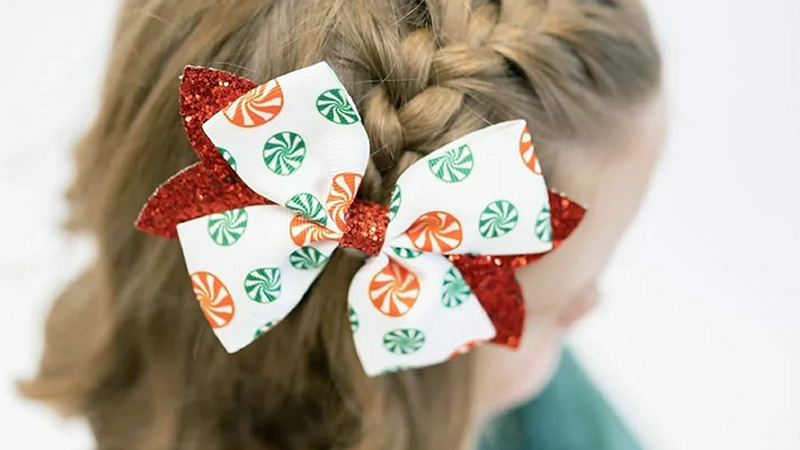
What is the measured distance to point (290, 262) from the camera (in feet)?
1.64

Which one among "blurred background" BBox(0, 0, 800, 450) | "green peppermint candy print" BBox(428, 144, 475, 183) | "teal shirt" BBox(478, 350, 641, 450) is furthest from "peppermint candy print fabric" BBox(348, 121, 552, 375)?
"blurred background" BBox(0, 0, 800, 450)

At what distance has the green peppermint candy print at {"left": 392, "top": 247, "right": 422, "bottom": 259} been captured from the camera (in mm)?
487

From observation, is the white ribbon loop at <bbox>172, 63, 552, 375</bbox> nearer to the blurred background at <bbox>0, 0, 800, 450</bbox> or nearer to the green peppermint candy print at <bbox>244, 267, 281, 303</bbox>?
the green peppermint candy print at <bbox>244, 267, 281, 303</bbox>

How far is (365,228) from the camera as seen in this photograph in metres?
0.48

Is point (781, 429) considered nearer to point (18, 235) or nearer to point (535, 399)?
point (535, 399)

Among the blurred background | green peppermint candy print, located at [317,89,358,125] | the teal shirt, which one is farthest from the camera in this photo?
the blurred background

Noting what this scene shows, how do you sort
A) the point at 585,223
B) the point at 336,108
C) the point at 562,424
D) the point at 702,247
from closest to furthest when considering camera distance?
1. the point at 336,108
2. the point at 585,223
3. the point at 562,424
4. the point at 702,247

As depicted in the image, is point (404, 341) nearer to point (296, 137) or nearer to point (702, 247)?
point (296, 137)

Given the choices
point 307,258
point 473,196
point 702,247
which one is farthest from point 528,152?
point 702,247

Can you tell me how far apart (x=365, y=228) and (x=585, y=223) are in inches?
6.8

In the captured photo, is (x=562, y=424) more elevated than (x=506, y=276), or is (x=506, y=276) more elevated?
(x=506, y=276)

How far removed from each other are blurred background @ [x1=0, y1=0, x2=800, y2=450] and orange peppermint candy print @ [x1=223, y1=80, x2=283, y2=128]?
2.20 ft

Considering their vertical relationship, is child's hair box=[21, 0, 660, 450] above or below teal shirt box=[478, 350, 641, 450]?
above

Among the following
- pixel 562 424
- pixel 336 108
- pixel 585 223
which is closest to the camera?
pixel 336 108
